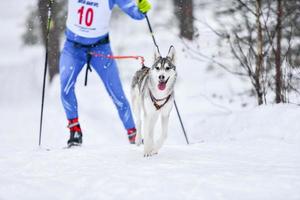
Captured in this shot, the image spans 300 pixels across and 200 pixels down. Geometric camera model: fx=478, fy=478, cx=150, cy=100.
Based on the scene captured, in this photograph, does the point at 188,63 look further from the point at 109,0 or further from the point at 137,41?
the point at 109,0

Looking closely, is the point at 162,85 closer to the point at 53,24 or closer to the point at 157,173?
the point at 157,173

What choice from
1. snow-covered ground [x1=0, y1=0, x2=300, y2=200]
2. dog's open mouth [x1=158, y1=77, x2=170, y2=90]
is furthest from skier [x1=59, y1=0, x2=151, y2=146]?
dog's open mouth [x1=158, y1=77, x2=170, y2=90]

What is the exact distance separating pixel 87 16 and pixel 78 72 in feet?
2.57

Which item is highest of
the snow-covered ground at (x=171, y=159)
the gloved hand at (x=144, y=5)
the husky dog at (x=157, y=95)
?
the gloved hand at (x=144, y=5)

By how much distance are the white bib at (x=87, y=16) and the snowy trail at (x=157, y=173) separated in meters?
1.62

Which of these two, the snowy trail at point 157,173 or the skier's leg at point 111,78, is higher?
the skier's leg at point 111,78

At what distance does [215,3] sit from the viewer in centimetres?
895

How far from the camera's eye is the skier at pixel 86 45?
6434 mm

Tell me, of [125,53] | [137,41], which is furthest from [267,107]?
[137,41]

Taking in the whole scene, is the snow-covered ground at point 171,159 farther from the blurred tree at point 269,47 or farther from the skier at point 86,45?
the skier at point 86,45

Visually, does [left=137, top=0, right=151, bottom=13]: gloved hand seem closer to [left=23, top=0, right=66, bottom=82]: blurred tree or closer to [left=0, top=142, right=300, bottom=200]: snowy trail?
[left=0, top=142, right=300, bottom=200]: snowy trail

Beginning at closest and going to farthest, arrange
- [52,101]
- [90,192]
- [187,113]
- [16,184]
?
[90,192], [16,184], [187,113], [52,101]

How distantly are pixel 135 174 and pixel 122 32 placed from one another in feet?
55.3

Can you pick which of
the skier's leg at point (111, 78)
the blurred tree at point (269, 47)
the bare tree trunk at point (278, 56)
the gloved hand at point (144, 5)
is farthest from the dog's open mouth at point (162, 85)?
the bare tree trunk at point (278, 56)
